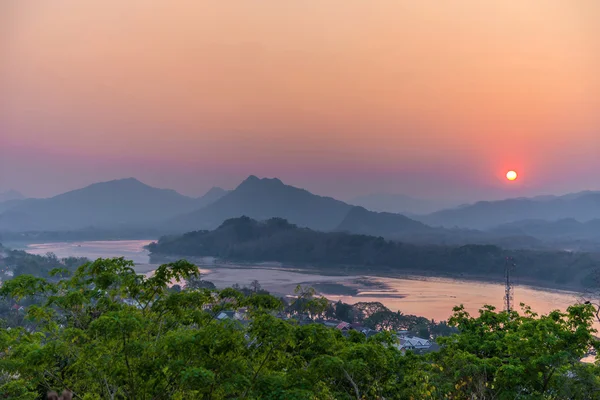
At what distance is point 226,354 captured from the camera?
4500 mm

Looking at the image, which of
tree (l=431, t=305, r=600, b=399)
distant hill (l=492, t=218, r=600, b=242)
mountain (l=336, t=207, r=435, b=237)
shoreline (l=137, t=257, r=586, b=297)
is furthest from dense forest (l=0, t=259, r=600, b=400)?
mountain (l=336, t=207, r=435, b=237)

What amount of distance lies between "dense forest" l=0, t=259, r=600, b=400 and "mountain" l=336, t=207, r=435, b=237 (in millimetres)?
149207

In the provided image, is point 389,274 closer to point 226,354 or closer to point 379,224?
point 226,354

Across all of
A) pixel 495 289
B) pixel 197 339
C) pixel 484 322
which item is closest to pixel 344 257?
pixel 495 289

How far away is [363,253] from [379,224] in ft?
292

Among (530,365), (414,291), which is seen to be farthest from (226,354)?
(414,291)

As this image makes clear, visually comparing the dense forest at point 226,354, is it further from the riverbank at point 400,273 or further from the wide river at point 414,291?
the riverbank at point 400,273

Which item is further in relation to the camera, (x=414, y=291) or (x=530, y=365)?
(x=414, y=291)

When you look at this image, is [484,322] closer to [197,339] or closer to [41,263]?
[197,339]

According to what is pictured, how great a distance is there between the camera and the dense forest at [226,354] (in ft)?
14.6

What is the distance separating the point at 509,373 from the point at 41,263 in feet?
213

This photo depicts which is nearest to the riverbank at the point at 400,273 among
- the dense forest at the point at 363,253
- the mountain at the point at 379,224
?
the dense forest at the point at 363,253

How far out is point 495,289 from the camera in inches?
2109

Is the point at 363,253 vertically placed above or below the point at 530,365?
below
